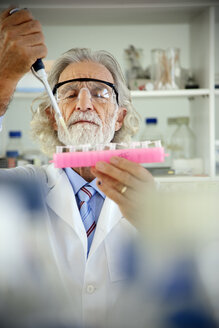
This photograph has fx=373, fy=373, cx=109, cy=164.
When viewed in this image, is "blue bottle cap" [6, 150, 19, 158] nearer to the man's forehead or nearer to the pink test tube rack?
the man's forehead

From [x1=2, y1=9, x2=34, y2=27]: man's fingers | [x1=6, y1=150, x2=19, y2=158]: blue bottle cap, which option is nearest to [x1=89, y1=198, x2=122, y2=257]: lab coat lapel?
[x1=2, y1=9, x2=34, y2=27]: man's fingers

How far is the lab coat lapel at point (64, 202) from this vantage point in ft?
1.44

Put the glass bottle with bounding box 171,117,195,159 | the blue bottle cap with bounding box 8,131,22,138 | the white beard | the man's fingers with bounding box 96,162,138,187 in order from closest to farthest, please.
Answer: the man's fingers with bounding box 96,162,138,187
the white beard
the blue bottle cap with bounding box 8,131,22,138
the glass bottle with bounding box 171,117,195,159

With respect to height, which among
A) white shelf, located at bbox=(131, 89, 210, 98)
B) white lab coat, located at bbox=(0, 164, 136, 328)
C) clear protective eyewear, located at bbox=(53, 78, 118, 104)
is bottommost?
white lab coat, located at bbox=(0, 164, 136, 328)

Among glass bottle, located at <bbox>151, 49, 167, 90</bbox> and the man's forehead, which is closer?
the man's forehead

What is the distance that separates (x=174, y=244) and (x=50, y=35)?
0.56 m

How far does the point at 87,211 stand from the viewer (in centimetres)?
46

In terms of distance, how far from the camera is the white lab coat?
15.9 inches

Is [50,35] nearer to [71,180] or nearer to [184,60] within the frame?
[71,180]

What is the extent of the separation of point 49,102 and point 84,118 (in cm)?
6

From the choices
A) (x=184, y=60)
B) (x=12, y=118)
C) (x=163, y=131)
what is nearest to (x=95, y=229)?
(x=12, y=118)

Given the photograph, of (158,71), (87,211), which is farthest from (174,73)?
(87,211)

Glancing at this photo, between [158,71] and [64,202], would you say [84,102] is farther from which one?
[158,71]

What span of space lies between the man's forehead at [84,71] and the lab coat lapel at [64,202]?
0.43 feet
